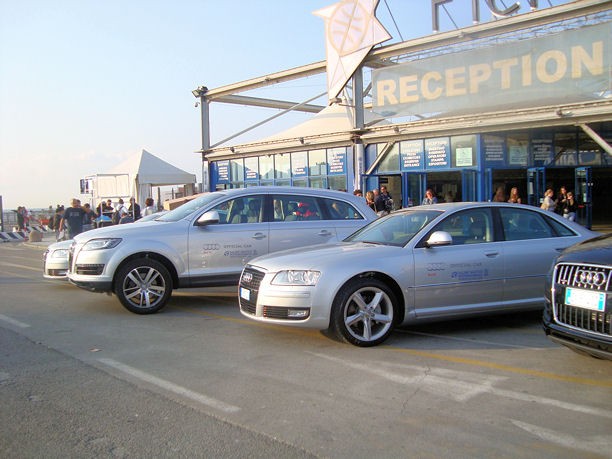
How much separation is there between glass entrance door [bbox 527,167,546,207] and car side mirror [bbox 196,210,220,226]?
13968mm

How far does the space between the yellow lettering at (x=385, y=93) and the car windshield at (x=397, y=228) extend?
44.5ft

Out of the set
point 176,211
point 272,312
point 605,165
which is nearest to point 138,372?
point 272,312

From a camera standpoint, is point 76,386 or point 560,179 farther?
point 560,179

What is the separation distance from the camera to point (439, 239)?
6.28m

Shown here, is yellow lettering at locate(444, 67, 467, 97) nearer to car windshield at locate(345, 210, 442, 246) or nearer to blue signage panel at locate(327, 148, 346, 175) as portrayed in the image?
blue signage panel at locate(327, 148, 346, 175)

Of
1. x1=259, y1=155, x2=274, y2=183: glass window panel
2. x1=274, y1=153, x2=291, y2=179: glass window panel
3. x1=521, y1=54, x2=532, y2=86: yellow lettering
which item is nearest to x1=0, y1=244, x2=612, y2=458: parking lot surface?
x1=521, y1=54, x2=532, y2=86: yellow lettering

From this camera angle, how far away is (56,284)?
37.3 ft

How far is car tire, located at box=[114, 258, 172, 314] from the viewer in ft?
26.3

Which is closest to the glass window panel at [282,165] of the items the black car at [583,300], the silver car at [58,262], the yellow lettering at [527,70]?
the yellow lettering at [527,70]

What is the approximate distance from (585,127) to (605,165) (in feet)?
13.6

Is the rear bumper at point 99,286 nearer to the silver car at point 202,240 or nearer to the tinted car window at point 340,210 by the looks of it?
the silver car at point 202,240

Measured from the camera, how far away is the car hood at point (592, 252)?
4547 mm

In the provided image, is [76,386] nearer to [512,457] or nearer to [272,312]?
[272,312]

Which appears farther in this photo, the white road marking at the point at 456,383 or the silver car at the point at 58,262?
the silver car at the point at 58,262
